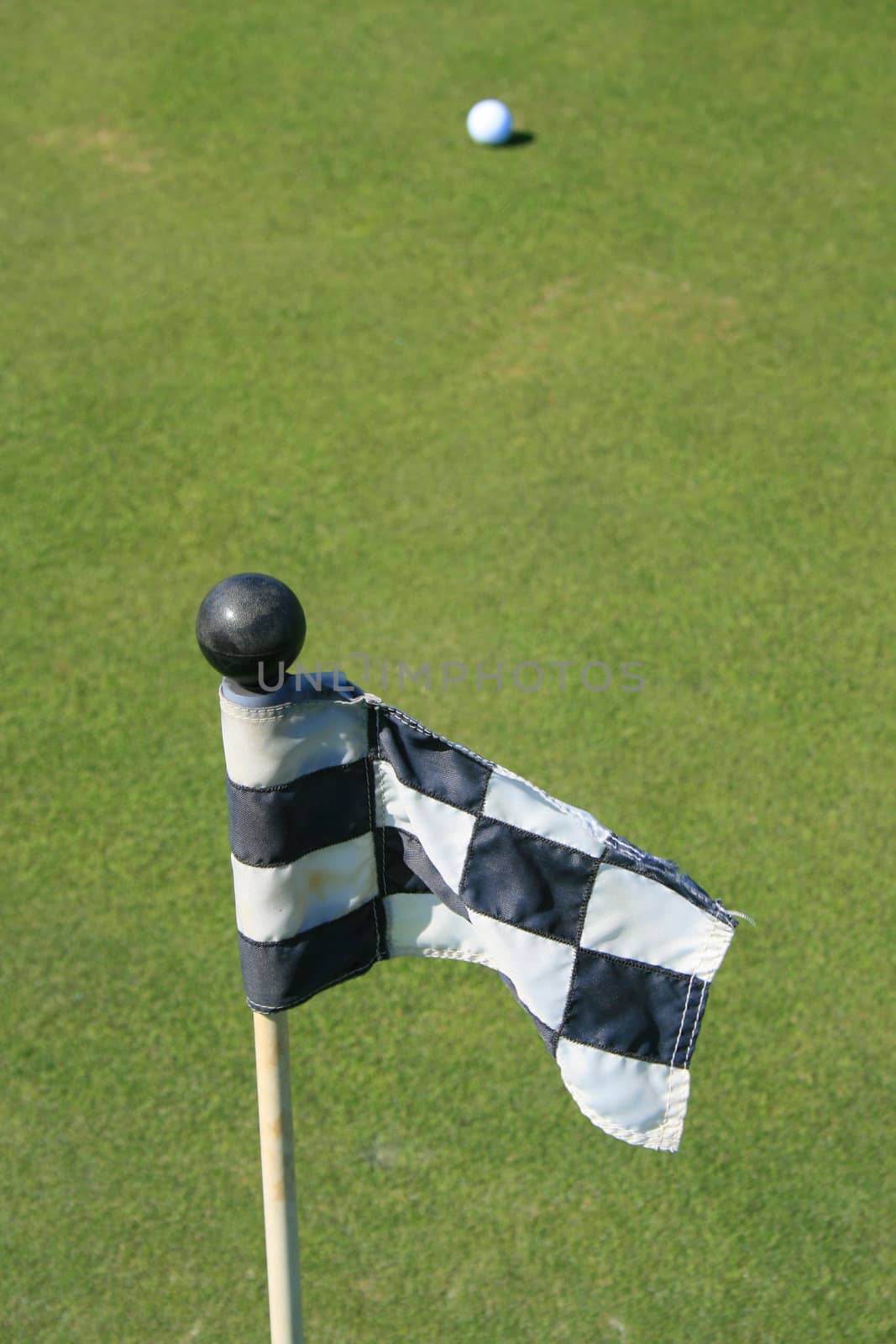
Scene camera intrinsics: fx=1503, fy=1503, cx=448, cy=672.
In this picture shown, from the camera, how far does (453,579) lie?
552 cm

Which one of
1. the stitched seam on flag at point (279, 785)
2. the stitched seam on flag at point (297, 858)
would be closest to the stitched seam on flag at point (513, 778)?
the stitched seam on flag at point (279, 785)

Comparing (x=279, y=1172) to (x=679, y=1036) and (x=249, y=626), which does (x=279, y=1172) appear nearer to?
(x=679, y=1036)

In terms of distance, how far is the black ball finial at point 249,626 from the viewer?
80.4 inches

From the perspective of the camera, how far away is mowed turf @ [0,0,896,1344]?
377 cm

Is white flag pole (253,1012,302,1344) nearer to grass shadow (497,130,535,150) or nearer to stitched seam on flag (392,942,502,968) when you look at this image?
stitched seam on flag (392,942,502,968)

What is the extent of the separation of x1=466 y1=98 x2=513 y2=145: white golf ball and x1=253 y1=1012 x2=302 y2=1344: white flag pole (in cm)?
607

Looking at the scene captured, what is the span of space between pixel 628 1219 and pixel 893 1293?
0.65m

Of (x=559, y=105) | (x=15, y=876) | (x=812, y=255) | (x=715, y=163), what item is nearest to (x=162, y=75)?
(x=559, y=105)

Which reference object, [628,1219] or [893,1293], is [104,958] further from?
[893,1293]

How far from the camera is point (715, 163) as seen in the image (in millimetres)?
7535

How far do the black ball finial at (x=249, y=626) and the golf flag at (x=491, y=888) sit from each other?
0.55 feet

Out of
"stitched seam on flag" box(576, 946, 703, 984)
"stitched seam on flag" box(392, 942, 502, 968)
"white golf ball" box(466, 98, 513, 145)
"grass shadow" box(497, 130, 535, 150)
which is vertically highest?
"stitched seam on flag" box(576, 946, 703, 984)

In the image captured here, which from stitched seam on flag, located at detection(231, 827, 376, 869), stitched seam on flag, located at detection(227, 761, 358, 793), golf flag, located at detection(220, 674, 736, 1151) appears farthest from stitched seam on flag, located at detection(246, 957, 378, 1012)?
stitched seam on flag, located at detection(227, 761, 358, 793)

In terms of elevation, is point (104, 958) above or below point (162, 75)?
below
